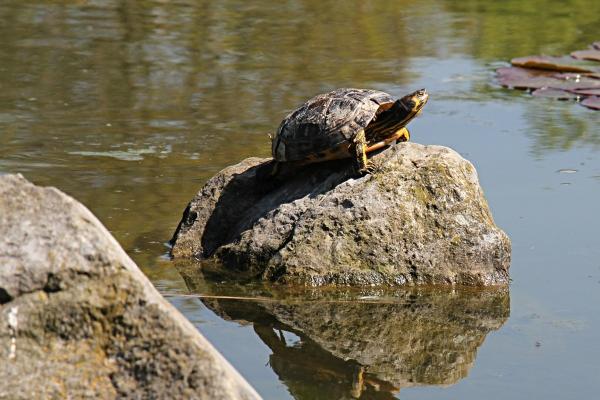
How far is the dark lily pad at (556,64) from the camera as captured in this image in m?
10.1

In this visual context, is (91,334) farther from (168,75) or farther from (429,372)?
(168,75)

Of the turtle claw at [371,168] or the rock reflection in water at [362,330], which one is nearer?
the rock reflection in water at [362,330]

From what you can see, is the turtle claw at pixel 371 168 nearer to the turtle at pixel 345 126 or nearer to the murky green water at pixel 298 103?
the turtle at pixel 345 126

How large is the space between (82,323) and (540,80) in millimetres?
7595

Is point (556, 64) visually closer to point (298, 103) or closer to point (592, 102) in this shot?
point (592, 102)

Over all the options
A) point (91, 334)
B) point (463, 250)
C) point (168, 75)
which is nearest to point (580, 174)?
point (463, 250)

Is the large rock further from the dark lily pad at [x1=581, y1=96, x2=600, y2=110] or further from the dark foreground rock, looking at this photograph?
the dark lily pad at [x1=581, y1=96, x2=600, y2=110]

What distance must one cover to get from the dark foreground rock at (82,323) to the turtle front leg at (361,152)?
2.57 m

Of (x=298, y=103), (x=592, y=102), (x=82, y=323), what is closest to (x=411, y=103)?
(x=82, y=323)

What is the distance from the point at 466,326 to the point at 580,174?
280 cm

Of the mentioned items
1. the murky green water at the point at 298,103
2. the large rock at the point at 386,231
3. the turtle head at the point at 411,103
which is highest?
the turtle head at the point at 411,103

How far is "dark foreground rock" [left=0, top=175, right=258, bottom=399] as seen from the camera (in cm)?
282

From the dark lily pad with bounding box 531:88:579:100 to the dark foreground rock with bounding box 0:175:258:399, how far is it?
7.05 meters

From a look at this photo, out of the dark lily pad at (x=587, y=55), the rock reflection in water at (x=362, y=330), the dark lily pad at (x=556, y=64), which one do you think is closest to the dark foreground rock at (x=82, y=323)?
the rock reflection in water at (x=362, y=330)
